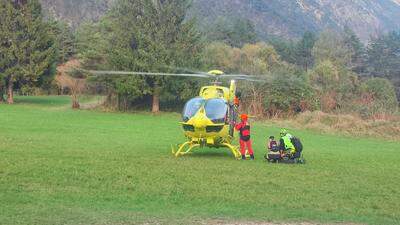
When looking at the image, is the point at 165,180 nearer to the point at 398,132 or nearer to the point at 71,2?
the point at 398,132

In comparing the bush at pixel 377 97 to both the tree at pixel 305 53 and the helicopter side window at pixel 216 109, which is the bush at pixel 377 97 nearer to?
the tree at pixel 305 53

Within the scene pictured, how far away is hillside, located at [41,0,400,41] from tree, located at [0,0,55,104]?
166 feet

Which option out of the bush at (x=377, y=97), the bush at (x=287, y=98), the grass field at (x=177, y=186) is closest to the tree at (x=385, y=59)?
the bush at (x=377, y=97)

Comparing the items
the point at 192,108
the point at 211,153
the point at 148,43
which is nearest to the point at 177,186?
the point at 192,108

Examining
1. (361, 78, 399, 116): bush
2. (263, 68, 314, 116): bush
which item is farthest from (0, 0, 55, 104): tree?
(361, 78, 399, 116): bush

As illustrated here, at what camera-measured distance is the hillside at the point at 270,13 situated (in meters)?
127

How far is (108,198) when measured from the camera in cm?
1109

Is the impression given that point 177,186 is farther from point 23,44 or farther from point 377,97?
point 377,97

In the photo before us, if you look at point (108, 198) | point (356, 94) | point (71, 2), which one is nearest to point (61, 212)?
point (108, 198)

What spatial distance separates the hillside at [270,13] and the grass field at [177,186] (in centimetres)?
8098

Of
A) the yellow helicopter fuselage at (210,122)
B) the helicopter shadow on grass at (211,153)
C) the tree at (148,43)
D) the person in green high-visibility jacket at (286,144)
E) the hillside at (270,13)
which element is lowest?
the helicopter shadow on grass at (211,153)

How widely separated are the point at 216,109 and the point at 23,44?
34450mm

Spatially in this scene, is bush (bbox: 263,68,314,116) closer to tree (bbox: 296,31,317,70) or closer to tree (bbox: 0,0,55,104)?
tree (bbox: 0,0,55,104)

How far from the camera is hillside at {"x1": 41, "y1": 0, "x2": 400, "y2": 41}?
418 feet
